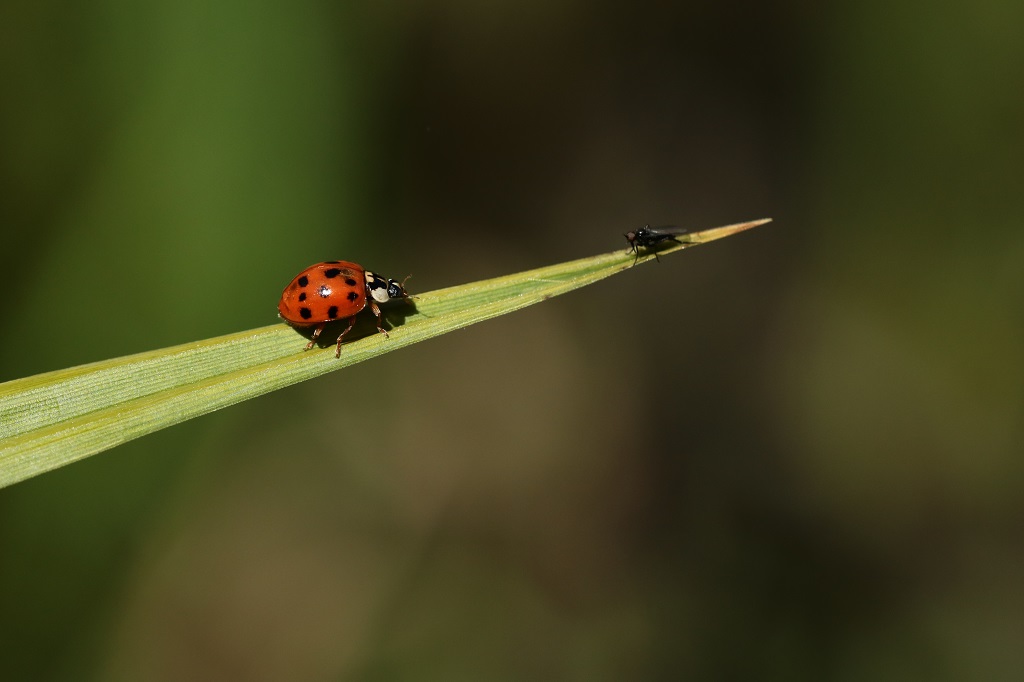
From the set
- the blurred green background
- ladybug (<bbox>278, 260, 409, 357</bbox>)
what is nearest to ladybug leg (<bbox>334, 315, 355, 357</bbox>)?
ladybug (<bbox>278, 260, 409, 357</bbox>)

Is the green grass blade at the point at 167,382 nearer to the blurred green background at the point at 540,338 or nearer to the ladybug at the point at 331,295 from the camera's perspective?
the ladybug at the point at 331,295

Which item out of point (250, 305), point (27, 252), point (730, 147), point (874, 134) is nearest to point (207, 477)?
point (250, 305)

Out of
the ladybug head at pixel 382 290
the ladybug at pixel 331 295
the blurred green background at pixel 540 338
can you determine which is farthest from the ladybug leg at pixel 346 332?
the blurred green background at pixel 540 338

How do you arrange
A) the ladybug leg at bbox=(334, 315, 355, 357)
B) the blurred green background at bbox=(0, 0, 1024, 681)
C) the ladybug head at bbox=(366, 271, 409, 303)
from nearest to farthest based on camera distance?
the ladybug leg at bbox=(334, 315, 355, 357) < the ladybug head at bbox=(366, 271, 409, 303) < the blurred green background at bbox=(0, 0, 1024, 681)

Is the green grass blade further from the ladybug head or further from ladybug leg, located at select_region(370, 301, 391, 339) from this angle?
the ladybug head

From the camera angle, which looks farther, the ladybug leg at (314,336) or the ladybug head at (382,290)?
the ladybug head at (382,290)

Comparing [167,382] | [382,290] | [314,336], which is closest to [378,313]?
[382,290]

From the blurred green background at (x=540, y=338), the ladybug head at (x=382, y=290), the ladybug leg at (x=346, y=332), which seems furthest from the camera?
the blurred green background at (x=540, y=338)

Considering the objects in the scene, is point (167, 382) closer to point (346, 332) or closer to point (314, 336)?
point (314, 336)
